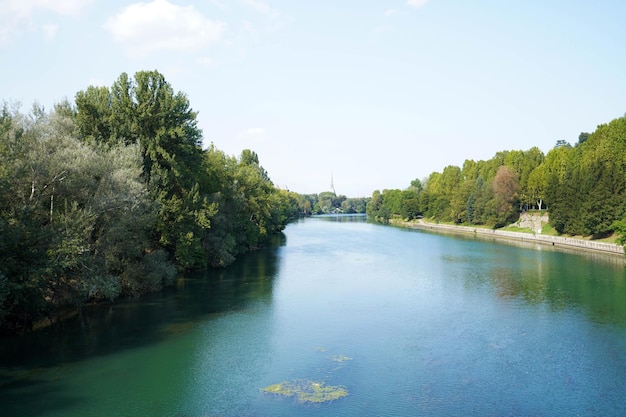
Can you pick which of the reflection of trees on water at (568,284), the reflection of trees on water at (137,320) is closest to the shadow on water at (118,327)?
the reflection of trees on water at (137,320)

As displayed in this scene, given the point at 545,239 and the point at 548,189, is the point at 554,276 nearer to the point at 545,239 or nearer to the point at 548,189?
the point at 545,239

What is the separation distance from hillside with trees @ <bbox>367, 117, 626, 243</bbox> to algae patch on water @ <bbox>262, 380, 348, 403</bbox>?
147ft

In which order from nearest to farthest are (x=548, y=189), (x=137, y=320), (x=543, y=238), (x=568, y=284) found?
1. (x=137, y=320)
2. (x=568, y=284)
3. (x=543, y=238)
4. (x=548, y=189)

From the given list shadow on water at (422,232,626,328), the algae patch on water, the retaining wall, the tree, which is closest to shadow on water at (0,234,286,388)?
the algae patch on water

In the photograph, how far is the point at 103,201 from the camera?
2438 cm

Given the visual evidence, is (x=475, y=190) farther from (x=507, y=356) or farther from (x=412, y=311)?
(x=507, y=356)

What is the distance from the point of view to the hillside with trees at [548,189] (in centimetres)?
5625

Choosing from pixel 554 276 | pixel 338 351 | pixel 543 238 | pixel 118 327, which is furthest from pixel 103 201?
pixel 543 238

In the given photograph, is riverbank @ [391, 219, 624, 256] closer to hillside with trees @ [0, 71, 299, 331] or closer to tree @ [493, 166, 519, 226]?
Result: tree @ [493, 166, 519, 226]

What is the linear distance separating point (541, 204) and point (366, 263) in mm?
48305

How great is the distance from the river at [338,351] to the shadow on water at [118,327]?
0.09 metres

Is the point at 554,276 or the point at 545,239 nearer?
the point at 554,276

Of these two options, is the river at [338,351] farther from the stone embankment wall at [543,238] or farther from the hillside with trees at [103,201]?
the stone embankment wall at [543,238]

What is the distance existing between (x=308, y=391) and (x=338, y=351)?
13.9ft
